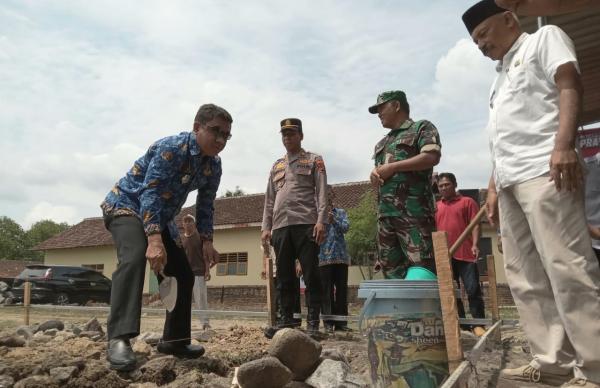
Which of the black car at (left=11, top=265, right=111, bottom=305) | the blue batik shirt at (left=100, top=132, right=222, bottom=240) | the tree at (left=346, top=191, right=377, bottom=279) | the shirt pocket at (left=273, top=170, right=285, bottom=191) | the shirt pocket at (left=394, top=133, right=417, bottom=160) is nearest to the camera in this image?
the blue batik shirt at (left=100, top=132, right=222, bottom=240)

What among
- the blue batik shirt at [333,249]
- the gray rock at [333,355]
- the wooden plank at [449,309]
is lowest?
the gray rock at [333,355]

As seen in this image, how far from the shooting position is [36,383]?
261 centimetres

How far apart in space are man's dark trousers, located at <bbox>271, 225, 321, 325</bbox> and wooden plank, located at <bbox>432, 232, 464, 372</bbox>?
Result: 2357 millimetres

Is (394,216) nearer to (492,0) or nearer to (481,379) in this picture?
(481,379)

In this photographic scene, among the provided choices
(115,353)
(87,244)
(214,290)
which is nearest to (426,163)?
(115,353)

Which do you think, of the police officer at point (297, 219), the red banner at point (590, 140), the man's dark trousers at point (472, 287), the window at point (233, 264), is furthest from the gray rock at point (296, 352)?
the window at point (233, 264)

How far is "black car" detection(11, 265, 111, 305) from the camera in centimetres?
1797

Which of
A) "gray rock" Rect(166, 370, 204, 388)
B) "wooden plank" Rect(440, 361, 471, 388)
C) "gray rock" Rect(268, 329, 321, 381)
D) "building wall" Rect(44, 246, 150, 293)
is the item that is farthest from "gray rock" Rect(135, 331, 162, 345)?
"building wall" Rect(44, 246, 150, 293)

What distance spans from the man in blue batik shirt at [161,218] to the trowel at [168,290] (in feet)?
0.21

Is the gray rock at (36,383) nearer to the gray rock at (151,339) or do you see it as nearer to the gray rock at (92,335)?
the gray rock at (151,339)

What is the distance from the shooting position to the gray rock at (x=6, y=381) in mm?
2629

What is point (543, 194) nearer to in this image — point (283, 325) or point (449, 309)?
point (449, 309)

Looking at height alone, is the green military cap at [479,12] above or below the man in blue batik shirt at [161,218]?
above

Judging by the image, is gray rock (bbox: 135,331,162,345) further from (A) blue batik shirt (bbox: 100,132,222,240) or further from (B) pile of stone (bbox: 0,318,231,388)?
(A) blue batik shirt (bbox: 100,132,222,240)
